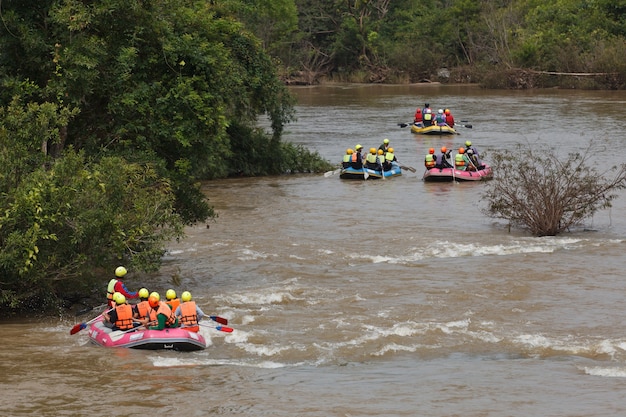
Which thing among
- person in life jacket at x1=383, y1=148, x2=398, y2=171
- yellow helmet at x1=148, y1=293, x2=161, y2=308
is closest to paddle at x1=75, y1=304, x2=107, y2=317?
yellow helmet at x1=148, y1=293, x2=161, y2=308

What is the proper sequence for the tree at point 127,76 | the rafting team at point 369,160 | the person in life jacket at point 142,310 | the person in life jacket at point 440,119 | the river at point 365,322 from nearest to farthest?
1. the river at point 365,322
2. the person in life jacket at point 142,310
3. the tree at point 127,76
4. the rafting team at point 369,160
5. the person in life jacket at point 440,119

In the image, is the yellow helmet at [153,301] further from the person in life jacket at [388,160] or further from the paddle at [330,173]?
the person in life jacket at [388,160]

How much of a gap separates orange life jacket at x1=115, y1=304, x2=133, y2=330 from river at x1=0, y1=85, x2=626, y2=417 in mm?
506

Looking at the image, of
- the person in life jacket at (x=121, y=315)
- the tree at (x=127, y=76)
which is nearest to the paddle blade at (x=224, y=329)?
the person in life jacket at (x=121, y=315)

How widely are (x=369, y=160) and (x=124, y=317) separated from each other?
20292 millimetres

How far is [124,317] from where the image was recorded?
1697 cm

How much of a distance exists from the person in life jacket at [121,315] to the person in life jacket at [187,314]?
27.2 inches

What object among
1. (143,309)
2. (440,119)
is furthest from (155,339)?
(440,119)

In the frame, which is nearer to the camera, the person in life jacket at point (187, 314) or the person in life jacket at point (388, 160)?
the person in life jacket at point (187, 314)

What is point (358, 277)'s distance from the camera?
2206cm

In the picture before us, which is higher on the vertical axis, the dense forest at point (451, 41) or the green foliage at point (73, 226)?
the dense forest at point (451, 41)

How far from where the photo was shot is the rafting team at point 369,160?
35734mm

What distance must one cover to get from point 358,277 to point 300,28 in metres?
72.7

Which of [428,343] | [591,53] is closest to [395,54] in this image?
[591,53]
